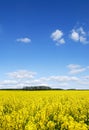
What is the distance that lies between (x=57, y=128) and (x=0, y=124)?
1453mm

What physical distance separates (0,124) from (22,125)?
2.25 ft

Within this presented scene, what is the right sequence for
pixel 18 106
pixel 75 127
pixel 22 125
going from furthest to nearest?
1. pixel 18 106
2. pixel 22 125
3. pixel 75 127

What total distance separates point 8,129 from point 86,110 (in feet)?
16.3

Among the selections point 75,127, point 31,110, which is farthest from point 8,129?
point 31,110

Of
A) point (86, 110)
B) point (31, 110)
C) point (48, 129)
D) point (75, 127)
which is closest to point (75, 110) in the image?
point (86, 110)

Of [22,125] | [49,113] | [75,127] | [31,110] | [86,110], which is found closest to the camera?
[75,127]

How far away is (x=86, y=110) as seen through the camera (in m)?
12.2

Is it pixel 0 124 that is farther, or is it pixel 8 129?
pixel 0 124

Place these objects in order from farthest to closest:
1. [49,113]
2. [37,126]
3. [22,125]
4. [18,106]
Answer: [18,106]
[49,113]
[22,125]
[37,126]

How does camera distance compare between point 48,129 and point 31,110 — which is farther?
point 31,110

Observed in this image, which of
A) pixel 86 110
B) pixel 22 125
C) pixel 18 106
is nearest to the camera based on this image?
pixel 22 125

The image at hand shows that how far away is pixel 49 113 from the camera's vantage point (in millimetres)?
10141

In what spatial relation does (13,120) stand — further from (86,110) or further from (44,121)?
(86,110)

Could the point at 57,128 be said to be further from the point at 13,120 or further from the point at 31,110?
the point at 31,110
